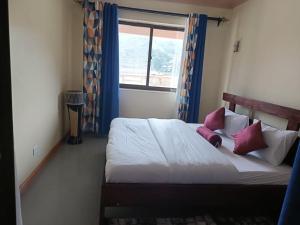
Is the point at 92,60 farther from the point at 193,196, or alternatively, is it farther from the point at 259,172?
the point at 259,172

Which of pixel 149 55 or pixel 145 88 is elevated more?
pixel 149 55

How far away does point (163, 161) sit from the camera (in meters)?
1.90

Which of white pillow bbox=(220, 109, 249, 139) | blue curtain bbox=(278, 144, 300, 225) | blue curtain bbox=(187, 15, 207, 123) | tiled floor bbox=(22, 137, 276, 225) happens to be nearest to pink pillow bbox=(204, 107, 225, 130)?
white pillow bbox=(220, 109, 249, 139)

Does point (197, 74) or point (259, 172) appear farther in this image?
point (197, 74)

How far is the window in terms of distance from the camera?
4027 mm

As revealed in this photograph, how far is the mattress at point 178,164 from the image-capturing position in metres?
1.79

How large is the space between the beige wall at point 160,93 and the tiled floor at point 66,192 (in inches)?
52.4

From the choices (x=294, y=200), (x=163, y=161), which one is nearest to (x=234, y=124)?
(x=163, y=161)

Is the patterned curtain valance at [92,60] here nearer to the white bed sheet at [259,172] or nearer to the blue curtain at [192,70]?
the blue curtain at [192,70]

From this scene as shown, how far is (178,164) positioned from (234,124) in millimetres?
1439

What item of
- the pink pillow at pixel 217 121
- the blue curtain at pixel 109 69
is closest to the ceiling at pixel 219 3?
the blue curtain at pixel 109 69

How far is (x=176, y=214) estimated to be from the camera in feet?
6.75

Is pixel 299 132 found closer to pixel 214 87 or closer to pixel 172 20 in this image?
pixel 214 87

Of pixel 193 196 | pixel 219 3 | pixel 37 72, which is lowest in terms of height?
pixel 193 196
